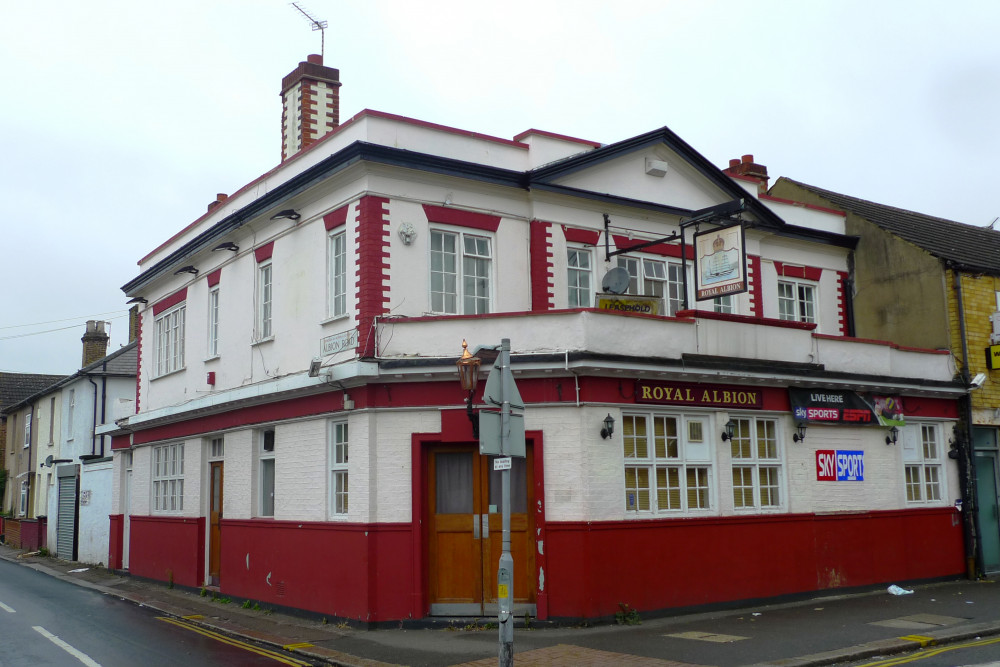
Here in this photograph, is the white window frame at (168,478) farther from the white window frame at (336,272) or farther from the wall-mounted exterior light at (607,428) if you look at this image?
the wall-mounted exterior light at (607,428)

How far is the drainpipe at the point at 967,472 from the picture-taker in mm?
18141

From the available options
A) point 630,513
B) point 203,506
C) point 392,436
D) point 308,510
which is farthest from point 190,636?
point 630,513

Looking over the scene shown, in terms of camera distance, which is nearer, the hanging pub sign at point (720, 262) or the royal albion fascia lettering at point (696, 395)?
the royal albion fascia lettering at point (696, 395)

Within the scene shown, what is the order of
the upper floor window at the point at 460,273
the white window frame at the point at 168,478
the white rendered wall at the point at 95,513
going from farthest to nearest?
1. the white rendered wall at the point at 95,513
2. the white window frame at the point at 168,478
3. the upper floor window at the point at 460,273

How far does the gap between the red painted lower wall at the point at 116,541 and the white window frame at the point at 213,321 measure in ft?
22.7

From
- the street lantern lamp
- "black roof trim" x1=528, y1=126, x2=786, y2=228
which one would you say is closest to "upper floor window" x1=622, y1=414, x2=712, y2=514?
the street lantern lamp

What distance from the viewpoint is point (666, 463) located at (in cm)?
1444

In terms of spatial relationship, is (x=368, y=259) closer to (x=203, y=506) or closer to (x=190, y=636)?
(x=190, y=636)

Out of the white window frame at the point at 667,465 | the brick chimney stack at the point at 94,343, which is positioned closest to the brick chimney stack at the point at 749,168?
the white window frame at the point at 667,465

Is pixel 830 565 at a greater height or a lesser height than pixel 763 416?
lesser

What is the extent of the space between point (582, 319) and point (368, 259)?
11.5 feet

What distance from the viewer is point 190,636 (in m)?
13.7

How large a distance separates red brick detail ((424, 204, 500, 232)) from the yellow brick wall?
32.3 ft

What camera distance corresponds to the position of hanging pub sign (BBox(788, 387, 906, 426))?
16078mm
